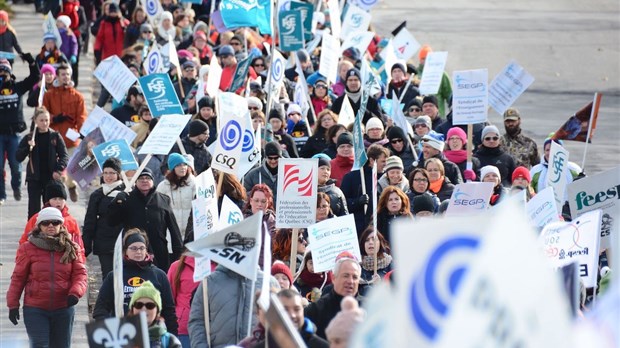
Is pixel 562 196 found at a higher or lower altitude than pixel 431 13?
lower

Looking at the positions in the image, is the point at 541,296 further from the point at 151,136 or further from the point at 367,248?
the point at 151,136

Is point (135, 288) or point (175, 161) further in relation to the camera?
point (175, 161)

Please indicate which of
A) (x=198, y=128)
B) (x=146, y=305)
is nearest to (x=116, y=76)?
(x=198, y=128)

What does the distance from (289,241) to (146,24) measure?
1242cm

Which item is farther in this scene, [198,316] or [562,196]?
[562,196]

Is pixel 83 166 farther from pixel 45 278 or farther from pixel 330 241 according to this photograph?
pixel 330 241

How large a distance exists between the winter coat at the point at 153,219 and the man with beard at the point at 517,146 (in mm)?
4571

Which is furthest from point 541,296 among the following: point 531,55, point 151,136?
point 531,55

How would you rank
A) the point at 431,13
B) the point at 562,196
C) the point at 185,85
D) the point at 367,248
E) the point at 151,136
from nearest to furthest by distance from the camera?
the point at 367,248, the point at 562,196, the point at 151,136, the point at 185,85, the point at 431,13

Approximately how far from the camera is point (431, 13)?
38.2m

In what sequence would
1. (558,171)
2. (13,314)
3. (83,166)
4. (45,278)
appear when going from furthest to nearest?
(83,166) < (558,171) < (13,314) < (45,278)

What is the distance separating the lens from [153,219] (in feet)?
44.7

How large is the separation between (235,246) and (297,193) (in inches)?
113

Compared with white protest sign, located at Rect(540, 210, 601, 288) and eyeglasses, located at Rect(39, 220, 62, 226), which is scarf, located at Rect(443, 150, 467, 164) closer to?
white protest sign, located at Rect(540, 210, 601, 288)
